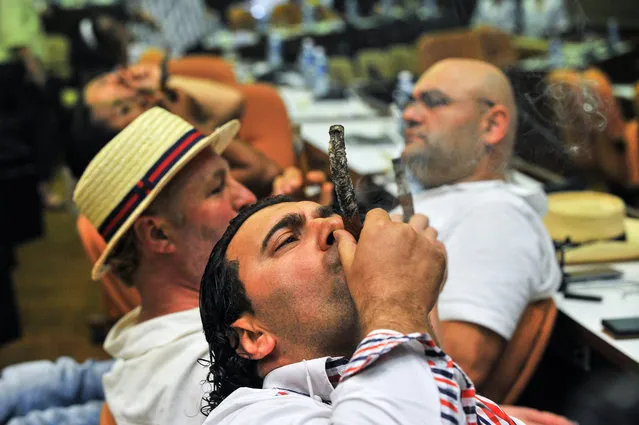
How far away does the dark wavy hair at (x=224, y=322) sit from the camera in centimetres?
119

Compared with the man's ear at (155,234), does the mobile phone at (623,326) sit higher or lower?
lower

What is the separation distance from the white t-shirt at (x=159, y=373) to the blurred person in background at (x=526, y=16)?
4.74m

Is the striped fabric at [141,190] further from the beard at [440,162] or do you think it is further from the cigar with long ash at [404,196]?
the beard at [440,162]

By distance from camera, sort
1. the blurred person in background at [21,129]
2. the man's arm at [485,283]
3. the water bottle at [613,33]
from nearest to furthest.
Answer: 1. the man's arm at [485,283]
2. the blurred person in background at [21,129]
3. the water bottle at [613,33]

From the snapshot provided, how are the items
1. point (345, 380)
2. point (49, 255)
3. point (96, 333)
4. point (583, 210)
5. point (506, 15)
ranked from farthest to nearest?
point (506, 15)
point (49, 255)
point (96, 333)
point (583, 210)
point (345, 380)

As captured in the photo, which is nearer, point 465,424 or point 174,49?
point 465,424

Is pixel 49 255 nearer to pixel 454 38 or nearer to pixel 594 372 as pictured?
pixel 454 38

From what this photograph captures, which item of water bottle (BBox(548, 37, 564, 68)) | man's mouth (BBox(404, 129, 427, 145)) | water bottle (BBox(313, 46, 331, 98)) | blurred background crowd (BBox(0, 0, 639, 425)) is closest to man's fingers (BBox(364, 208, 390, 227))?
blurred background crowd (BBox(0, 0, 639, 425))

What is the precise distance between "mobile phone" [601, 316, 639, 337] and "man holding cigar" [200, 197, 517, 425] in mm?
734

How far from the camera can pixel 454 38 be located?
3037 mm

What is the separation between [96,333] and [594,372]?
2562 mm

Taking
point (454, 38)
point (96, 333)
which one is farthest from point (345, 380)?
point (96, 333)

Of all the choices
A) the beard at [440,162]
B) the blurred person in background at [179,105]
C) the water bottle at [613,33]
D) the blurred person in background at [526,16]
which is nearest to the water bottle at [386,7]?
the blurred person in background at [526,16]

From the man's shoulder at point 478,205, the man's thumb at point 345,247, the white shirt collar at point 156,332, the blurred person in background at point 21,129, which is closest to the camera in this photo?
the man's thumb at point 345,247
